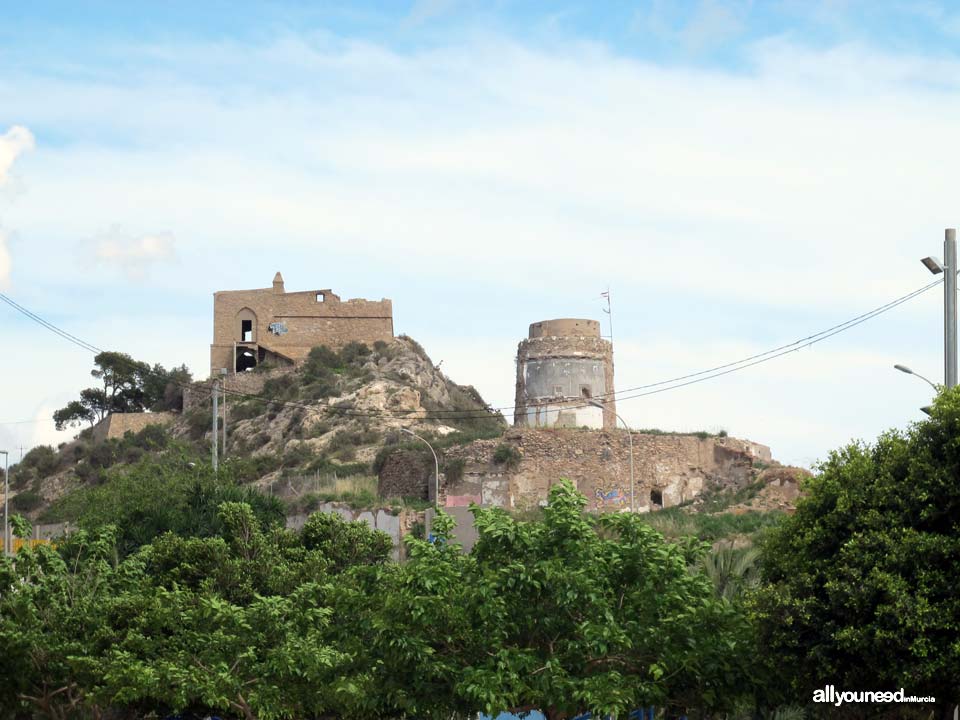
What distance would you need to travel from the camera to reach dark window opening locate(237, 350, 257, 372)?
8644 centimetres

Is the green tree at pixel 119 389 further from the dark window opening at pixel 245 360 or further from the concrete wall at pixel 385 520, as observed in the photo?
the concrete wall at pixel 385 520

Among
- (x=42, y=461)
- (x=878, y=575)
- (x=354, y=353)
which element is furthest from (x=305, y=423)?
(x=878, y=575)

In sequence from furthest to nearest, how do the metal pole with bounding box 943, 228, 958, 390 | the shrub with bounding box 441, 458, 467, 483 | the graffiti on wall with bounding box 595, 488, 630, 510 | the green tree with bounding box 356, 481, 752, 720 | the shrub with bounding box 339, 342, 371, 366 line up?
the shrub with bounding box 339, 342, 371, 366 → the shrub with bounding box 441, 458, 467, 483 → the graffiti on wall with bounding box 595, 488, 630, 510 → the metal pole with bounding box 943, 228, 958, 390 → the green tree with bounding box 356, 481, 752, 720

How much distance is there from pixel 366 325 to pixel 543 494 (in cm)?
3192

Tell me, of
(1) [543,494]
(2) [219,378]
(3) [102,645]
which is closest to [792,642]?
(3) [102,645]

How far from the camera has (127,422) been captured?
3236 inches

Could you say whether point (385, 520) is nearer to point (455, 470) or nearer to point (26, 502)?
point (455, 470)

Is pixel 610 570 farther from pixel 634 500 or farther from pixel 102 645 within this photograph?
pixel 634 500

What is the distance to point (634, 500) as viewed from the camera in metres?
55.7

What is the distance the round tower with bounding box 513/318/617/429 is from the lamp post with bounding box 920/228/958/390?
38.6 meters

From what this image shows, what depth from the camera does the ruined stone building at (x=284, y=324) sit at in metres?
84.3

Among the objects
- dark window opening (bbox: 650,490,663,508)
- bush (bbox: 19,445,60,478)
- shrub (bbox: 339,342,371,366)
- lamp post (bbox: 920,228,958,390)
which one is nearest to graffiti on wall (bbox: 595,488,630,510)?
dark window opening (bbox: 650,490,663,508)

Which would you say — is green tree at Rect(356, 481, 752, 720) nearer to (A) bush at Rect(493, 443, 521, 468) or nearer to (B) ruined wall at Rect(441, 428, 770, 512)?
(B) ruined wall at Rect(441, 428, 770, 512)

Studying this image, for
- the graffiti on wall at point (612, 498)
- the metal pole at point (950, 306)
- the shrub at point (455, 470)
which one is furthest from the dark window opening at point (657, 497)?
the metal pole at point (950, 306)
